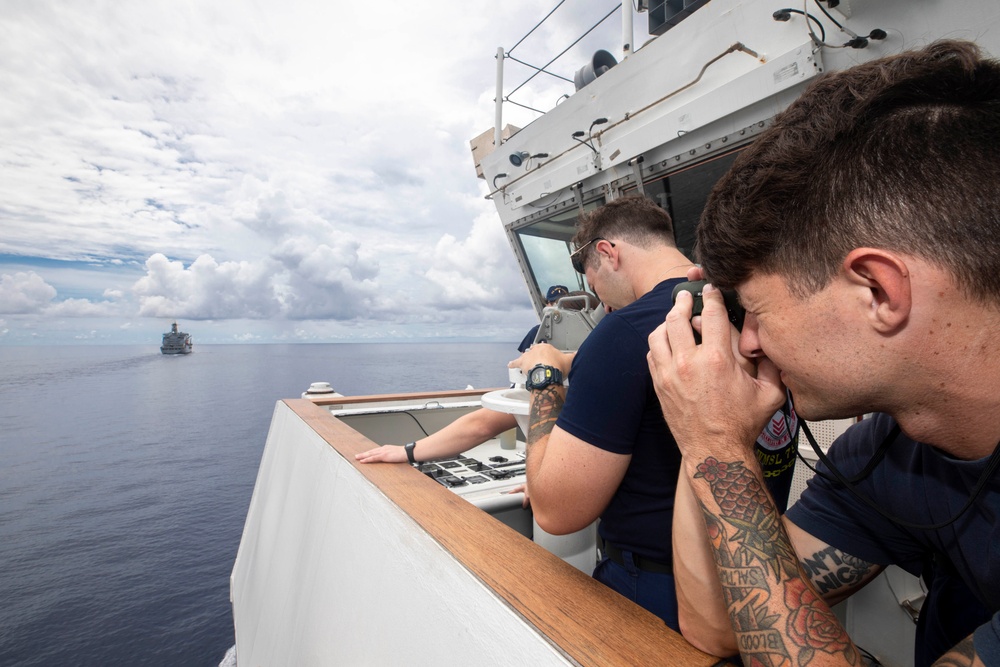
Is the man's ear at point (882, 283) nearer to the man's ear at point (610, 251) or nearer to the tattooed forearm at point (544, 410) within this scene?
the tattooed forearm at point (544, 410)

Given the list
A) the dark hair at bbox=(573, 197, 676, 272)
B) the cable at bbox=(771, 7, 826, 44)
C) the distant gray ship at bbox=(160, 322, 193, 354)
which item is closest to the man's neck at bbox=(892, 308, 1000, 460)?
the dark hair at bbox=(573, 197, 676, 272)

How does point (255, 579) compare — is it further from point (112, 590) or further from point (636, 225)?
point (112, 590)

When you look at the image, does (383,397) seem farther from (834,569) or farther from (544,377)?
(834,569)

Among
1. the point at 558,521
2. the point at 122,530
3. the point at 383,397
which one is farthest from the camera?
the point at 122,530

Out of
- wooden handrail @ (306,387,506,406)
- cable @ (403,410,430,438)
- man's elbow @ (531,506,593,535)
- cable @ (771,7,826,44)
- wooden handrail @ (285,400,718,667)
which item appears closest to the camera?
wooden handrail @ (285,400,718,667)

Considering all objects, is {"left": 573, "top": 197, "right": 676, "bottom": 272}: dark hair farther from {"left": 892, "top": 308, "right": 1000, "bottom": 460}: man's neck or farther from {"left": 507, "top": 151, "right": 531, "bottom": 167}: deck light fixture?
{"left": 507, "top": 151, "right": 531, "bottom": 167}: deck light fixture

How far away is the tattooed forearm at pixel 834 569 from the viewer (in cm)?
85

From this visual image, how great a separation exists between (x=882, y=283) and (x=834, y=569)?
1.97ft

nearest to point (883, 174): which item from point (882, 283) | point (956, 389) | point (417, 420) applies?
point (882, 283)

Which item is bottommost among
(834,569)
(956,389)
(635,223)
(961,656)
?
(834,569)

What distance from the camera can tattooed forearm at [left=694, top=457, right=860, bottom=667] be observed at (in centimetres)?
56

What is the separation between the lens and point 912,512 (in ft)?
2.44

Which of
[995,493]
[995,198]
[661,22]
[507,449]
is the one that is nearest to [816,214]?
[995,198]

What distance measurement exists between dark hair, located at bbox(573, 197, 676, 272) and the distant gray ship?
206 feet
